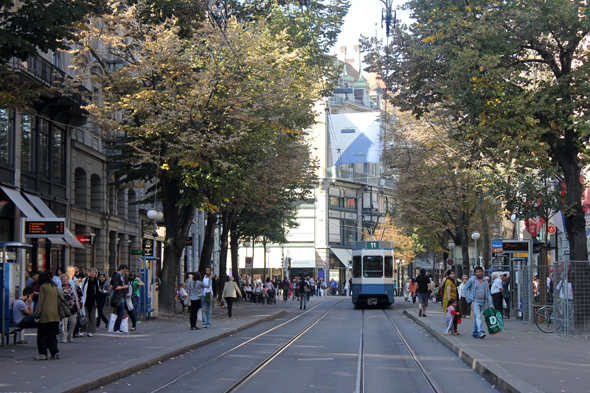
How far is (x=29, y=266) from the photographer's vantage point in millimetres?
26516

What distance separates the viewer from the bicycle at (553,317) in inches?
718

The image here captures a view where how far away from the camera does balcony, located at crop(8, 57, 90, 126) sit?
2403 cm

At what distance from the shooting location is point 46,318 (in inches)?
499

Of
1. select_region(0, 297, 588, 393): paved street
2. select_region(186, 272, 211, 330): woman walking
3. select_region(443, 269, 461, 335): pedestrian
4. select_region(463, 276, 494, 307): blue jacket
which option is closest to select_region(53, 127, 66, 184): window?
select_region(186, 272, 211, 330): woman walking

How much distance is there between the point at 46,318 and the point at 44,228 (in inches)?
261

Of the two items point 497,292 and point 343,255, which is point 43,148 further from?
point 343,255

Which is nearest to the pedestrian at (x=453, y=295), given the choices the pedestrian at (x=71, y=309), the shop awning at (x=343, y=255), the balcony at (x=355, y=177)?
the pedestrian at (x=71, y=309)

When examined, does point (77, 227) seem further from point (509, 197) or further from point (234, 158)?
point (509, 197)

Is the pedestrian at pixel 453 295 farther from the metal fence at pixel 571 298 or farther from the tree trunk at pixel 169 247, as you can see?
the tree trunk at pixel 169 247

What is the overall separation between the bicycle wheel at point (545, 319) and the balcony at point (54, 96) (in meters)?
15.8

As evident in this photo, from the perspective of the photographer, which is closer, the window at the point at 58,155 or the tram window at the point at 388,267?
the window at the point at 58,155

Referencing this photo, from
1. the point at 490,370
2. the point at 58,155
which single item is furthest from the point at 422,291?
the point at 490,370

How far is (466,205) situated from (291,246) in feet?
133

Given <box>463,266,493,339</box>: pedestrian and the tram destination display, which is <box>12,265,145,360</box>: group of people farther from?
<box>463,266,493,339</box>: pedestrian
